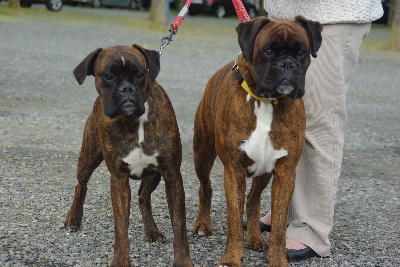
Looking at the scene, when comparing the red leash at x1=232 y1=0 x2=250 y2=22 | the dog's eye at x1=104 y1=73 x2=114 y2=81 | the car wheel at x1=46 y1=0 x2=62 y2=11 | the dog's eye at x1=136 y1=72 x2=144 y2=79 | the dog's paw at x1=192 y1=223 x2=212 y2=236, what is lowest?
the car wheel at x1=46 y1=0 x2=62 y2=11

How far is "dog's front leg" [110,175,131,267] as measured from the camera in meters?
4.92

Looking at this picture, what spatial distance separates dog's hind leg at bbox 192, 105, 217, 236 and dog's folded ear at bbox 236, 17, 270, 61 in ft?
3.06

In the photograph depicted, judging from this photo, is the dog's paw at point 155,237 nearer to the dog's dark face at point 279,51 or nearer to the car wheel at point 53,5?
the dog's dark face at point 279,51

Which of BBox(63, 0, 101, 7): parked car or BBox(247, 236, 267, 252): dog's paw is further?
BBox(63, 0, 101, 7): parked car

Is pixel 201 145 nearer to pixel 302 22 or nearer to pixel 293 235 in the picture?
pixel 293 235

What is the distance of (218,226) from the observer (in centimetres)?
604

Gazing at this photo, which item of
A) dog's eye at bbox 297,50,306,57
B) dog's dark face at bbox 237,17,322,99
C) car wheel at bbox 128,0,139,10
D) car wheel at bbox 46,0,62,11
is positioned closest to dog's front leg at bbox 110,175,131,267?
dog's dark face at bbox 237,17,322,99

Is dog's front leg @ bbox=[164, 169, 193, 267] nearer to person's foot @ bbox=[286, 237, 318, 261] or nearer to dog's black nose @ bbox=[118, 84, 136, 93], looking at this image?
dog's black nose @ bbox=[118, 84, 136, 93]

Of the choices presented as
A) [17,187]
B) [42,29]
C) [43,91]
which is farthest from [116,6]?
[17,187]

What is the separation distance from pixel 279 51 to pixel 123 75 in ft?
3.32

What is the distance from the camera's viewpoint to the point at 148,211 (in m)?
5.62

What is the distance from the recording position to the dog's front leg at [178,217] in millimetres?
4949

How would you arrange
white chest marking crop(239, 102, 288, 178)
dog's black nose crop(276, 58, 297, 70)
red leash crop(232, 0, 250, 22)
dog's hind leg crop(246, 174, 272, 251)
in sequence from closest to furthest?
dog's black nose crop(276, 58, 297, 70) → white chest marking crop(239, 102, 288, 178) → dog's hind leg crop(246, 174, 272, 251) → red leash crop(232, 0, 250, 22)

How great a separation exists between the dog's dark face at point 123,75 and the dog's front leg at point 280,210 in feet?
3.30
